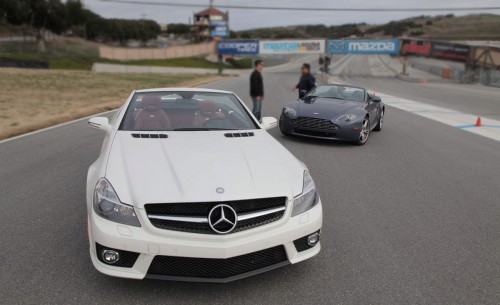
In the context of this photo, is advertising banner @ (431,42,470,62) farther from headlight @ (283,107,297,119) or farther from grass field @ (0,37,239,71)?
headlight @ (283,107,297,119)

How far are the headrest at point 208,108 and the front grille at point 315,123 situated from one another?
4172 millimetres

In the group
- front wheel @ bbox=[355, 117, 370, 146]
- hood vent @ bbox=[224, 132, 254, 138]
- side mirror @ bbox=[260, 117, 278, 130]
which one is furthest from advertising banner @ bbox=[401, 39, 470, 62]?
hood vent @ bbox=[224, 132, 254, 138]

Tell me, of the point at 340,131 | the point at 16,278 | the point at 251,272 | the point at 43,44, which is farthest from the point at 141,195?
the point at 43,44

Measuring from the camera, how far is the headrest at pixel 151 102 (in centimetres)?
517

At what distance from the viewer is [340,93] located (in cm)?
1083

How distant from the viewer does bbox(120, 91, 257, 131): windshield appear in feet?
15.9

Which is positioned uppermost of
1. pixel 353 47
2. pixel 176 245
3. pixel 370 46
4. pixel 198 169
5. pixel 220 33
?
pixel 220 33

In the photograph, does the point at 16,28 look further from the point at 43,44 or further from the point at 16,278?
the point at 16,278

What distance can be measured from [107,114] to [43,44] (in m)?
56.6

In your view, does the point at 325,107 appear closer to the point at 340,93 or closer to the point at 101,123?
the point at 340,93

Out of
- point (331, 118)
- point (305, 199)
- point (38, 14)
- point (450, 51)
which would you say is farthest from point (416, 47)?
point (305, 199)

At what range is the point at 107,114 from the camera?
1373cm

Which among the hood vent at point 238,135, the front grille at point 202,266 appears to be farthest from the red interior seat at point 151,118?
the front grille at point 202,266

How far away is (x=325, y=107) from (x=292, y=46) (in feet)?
190
